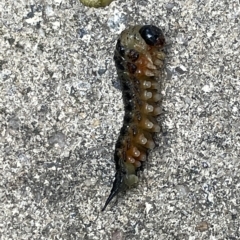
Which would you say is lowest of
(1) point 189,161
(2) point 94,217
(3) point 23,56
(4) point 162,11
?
(2) point 94,217

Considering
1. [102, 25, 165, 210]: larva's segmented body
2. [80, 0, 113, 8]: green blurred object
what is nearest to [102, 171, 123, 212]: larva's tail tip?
[102, 25, 165, 210]: larva's segmented body

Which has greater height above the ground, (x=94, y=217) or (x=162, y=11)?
(x=162, y=11)

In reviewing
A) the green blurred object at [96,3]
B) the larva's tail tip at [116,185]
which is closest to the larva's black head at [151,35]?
the green blurred object at [96,3]

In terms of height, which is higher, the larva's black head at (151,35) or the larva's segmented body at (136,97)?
the larva's black head at (151,35)

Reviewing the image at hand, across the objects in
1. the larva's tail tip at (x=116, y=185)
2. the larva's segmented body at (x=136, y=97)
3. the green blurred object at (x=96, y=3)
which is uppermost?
the green blurred object at (x=96, y=3)

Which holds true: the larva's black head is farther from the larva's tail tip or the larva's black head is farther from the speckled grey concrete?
the larva's tail tip

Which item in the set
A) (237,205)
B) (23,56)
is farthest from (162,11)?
(237,205)

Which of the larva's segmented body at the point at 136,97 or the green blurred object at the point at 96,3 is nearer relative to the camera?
the larva's segmented body at the point at 136,97

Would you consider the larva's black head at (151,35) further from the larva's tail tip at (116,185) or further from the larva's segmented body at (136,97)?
the larva's tail tip at (116,185)

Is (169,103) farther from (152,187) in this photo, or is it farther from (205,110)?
(152,187)
